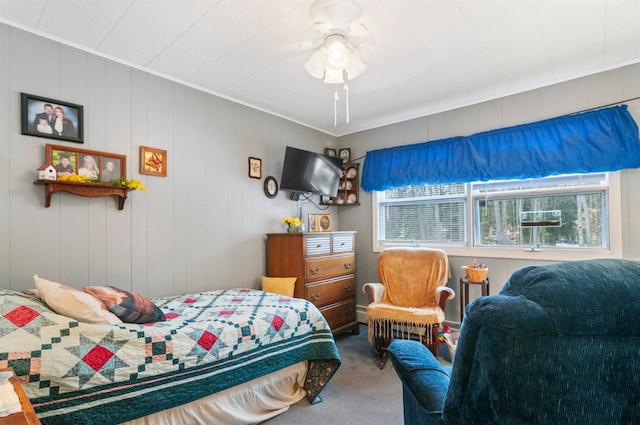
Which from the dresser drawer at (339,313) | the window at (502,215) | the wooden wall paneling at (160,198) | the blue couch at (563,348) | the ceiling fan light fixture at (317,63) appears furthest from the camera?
the dresser drawer at (339,313)

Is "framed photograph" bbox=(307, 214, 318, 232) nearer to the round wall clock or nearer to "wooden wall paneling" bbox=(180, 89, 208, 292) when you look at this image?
the round wall clock

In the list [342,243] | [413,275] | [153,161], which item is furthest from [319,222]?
[153,161]

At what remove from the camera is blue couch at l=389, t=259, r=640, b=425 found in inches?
30.5

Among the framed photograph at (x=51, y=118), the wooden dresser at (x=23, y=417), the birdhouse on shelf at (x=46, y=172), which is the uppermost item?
the framed photograph at (x=51, y=118)

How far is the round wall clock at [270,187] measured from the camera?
147 inches

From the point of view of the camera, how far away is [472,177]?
3447 millimetres

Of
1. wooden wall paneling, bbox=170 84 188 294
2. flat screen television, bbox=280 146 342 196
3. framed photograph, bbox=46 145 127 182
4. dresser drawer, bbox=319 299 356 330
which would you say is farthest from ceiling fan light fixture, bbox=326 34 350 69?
dresser drawer, bbox=319 299 356 330

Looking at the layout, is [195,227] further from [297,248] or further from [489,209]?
[489,209]

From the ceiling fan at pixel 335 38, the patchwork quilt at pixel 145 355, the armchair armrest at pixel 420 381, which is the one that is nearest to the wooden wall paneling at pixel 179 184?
the patchwork quilt at pixel 145 355

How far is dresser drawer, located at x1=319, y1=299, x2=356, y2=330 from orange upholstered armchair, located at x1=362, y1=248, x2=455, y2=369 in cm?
40

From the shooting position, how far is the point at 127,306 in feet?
6.22

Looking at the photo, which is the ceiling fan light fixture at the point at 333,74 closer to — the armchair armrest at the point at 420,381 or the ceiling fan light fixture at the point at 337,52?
the ceiling fan light fixture at the point at 337,52

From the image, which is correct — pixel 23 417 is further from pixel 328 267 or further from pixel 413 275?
pixel 413 275

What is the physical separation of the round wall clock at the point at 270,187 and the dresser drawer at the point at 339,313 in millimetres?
1404
